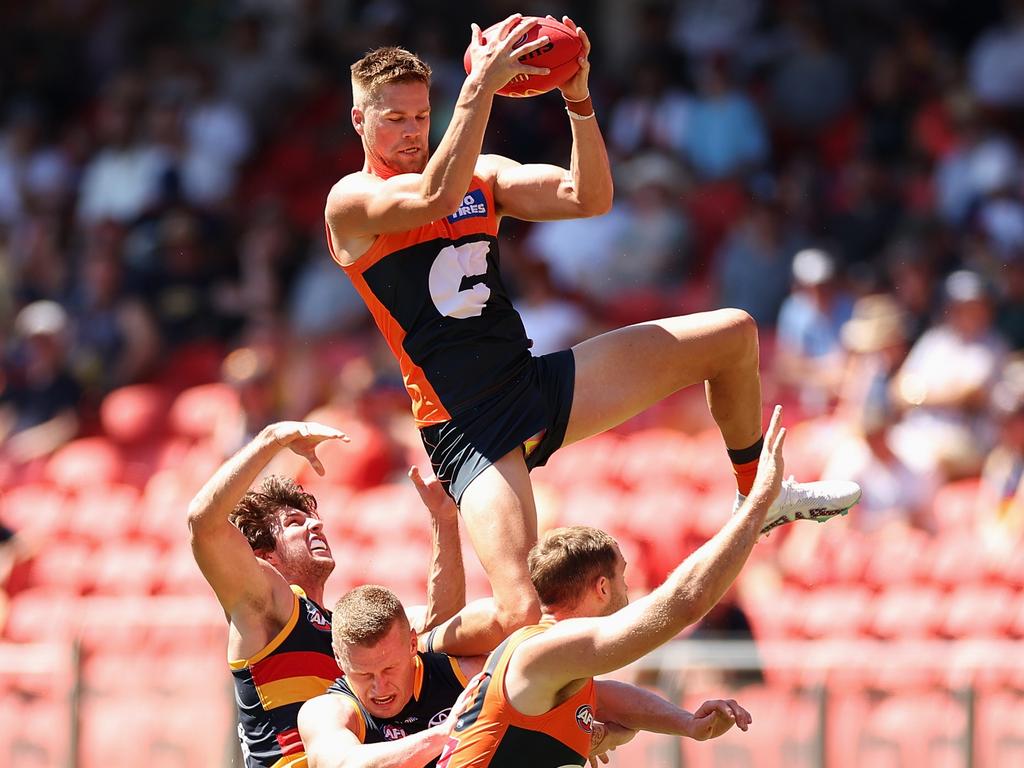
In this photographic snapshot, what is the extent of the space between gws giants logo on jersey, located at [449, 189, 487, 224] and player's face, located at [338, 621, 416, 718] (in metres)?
1.28

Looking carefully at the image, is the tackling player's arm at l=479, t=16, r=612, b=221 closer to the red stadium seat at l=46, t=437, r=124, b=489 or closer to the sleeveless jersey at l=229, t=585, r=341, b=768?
the sleeveless jersey at l=229, t=585, r=341, b=768

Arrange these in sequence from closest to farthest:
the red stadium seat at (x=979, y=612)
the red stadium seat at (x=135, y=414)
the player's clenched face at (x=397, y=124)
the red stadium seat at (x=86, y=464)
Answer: the player's clenched face at (x=397, y=124) < the red stadium seat at (x=979, y=612) < the red stadium seat at (x=86, y=464) < the red stadium seat at (x=135, y=414)

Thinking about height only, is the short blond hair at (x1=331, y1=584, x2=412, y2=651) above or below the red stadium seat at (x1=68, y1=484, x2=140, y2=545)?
above

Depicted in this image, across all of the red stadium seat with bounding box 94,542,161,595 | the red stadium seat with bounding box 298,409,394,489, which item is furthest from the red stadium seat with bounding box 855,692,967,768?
the red stadium seat with bounding box 94,542,161,595

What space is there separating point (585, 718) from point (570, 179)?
1.62m

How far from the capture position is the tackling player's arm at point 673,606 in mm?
4336

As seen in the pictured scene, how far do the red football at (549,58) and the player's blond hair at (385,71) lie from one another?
152mm

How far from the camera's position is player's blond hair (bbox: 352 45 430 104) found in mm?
5273

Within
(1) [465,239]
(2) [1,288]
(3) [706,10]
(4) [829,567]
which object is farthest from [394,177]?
(2) [1,288]

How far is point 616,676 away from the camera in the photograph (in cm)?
830

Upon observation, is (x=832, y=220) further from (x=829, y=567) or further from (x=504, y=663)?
(x=504, y=663)

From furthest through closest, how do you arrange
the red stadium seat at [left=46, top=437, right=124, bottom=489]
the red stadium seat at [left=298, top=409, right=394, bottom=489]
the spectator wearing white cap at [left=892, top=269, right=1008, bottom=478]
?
1. the red stadium seat at [left=46, top=437, right=124, bottom=489]
2. the red stadium seat at [left=298, top=409, right=394, bottom=489]
3. the spectator wearing white cap at [left=892, top=269, right=1008, bottom=478]

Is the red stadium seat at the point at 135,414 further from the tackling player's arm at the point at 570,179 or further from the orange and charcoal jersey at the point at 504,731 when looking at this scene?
the orange and charcoal jersey at the point at 504,731

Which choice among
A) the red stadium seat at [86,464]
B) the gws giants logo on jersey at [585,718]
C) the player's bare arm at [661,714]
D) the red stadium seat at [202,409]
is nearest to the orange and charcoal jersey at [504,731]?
the gws giants logo on jersey at [585,718]
